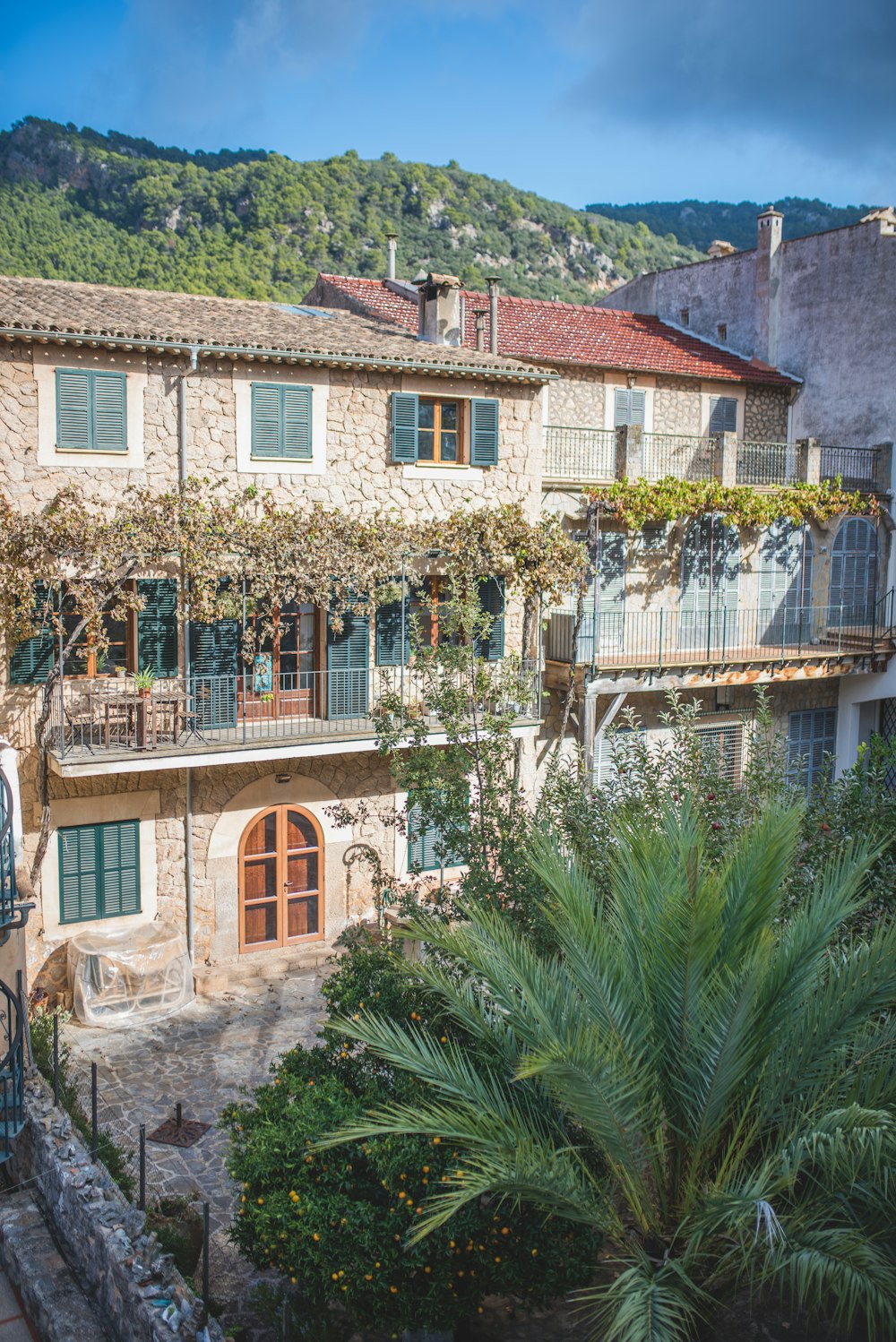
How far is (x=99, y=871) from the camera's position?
16.5 meters

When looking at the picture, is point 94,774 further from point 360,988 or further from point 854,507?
point 854,507

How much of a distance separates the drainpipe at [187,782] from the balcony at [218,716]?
1.82 ft

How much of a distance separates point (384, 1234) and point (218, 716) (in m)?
10.3

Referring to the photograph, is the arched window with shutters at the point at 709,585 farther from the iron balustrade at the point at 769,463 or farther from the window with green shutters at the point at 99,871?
the window with green shutters at the point at 99,871

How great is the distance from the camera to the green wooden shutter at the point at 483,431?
18844mm

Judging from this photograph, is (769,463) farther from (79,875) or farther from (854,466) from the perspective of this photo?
(79,875)

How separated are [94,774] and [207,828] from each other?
2284 mm

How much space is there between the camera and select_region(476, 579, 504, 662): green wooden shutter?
754 inches

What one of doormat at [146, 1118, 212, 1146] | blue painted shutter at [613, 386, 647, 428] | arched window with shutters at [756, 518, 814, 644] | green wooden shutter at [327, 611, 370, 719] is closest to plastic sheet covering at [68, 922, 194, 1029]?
doormat at [146, 1118, 212, 1146]

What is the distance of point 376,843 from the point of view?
18.9 m

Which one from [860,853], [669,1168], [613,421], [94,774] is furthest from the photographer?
[613,421]

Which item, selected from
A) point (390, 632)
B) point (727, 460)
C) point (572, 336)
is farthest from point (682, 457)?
point (390, 632)

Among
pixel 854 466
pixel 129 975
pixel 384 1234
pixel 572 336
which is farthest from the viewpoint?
pixel 854 466

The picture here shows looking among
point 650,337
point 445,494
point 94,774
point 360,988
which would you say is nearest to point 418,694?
point 445,494
